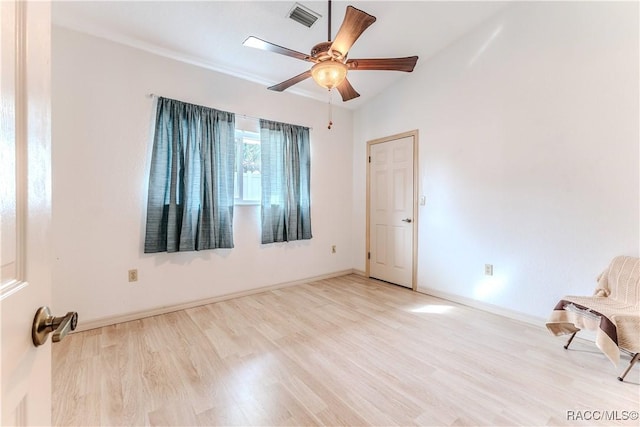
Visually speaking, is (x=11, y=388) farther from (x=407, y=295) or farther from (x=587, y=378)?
(x=407, y=295)

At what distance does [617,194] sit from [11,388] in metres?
3.33

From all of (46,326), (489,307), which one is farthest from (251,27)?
(489,307)

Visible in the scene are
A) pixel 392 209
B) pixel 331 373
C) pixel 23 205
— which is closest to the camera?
pixel 23 205

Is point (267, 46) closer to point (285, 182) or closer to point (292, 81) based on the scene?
point (292, 81)

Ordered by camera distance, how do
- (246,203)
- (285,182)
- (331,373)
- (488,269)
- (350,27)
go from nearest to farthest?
(350,27) → (331,373) → (488,269) → (246,203) → (285,182)

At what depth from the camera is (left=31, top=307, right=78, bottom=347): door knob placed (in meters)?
0.53

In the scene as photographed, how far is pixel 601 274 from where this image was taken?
2146 mm

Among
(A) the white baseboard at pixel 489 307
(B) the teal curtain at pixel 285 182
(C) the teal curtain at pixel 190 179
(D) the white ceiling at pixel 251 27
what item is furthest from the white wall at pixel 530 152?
(C) the teal curtain at pixel 190 179

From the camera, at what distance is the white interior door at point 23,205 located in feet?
1.44

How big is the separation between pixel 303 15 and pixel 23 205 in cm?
260

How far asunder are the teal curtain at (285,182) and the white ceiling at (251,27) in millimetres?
682

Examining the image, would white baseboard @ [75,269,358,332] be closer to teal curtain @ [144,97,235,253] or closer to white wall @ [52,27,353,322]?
white wall @ [52,27,353,322]

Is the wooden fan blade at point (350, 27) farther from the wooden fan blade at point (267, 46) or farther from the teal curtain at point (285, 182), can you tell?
the teal curtain at point (285, 182)

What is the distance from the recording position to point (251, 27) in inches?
99.5
